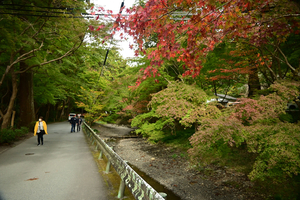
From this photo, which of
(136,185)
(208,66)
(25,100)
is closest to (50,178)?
(136,185)

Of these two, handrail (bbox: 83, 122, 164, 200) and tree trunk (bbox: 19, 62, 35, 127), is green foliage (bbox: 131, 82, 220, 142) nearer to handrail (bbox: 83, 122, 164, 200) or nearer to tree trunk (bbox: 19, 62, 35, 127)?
handrail (bbox: 83, 122, 164, 200)

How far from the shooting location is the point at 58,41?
1490 cm

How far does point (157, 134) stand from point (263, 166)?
10.1 meters

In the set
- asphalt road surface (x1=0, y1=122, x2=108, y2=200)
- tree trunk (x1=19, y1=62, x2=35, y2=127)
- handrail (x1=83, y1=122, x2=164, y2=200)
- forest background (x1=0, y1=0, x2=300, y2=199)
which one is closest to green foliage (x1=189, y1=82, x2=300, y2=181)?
forest background (x1=0, y1=0, x2=300, y2=199)

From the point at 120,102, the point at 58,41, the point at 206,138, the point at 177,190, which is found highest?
the point at 58,41

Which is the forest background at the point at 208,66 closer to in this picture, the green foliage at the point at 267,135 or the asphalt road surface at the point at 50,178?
the green foliage at the point at 267,135

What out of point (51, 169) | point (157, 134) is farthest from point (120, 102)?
point (51, 169)

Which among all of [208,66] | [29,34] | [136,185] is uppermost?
[29,34]

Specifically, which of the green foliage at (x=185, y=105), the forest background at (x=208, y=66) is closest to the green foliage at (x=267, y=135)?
the forest background at (x=208, y=66)

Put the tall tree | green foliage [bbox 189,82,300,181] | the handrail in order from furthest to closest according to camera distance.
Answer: the tall tree → green foliage [bbox 189,82,300,181] → the handrail

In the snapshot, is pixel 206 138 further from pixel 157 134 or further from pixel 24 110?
pixel 24 110

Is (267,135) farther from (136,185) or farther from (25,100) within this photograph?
(25,100)

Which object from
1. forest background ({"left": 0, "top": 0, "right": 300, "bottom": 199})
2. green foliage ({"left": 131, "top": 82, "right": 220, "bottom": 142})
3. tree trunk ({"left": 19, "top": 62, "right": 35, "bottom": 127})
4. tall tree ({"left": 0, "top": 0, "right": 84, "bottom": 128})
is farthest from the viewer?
tree trunk ({"left": 19, "top": 62, "right": 35, "bottom": 127})

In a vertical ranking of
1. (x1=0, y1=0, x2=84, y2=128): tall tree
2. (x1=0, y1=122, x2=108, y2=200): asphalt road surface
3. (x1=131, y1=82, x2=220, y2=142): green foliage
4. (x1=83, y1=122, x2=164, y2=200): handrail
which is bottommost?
(x1=0, y1=122, x2=108, y2=200): asphalt road surface
